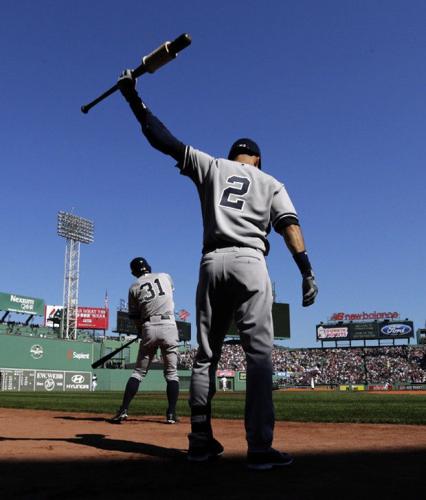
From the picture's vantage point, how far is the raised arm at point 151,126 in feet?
11.5

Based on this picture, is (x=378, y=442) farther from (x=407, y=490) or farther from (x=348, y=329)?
(x=348, y=329)

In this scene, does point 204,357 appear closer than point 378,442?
Yes

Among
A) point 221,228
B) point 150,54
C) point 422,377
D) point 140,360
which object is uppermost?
point 150,54

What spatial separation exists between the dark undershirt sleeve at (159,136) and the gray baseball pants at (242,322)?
28.2 inches

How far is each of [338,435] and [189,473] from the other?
7.49ft

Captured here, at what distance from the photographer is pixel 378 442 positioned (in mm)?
4035

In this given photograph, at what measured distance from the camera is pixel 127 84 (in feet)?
12.1

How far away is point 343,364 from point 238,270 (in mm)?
66031

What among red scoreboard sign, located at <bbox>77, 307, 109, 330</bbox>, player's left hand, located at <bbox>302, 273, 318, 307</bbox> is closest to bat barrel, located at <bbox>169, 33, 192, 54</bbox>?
player's left hand, located at <bbox>302, 273, 318, 307</bbox>

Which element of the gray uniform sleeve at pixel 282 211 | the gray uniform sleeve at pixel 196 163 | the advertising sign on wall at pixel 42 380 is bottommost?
the advertising sign on wall at pixel 42 380

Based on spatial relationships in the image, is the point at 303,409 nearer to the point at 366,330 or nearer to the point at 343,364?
the point at 343,364

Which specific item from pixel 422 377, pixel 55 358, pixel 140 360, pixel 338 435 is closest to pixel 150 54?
pixel 338 435

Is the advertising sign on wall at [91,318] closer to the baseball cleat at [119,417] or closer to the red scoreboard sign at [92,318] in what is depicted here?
the red scoreboard sign at [92,318]

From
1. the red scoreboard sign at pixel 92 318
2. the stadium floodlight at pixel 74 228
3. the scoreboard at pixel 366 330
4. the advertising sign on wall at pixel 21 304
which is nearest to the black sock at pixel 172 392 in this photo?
the stadium floodlight at pixel 74 228
